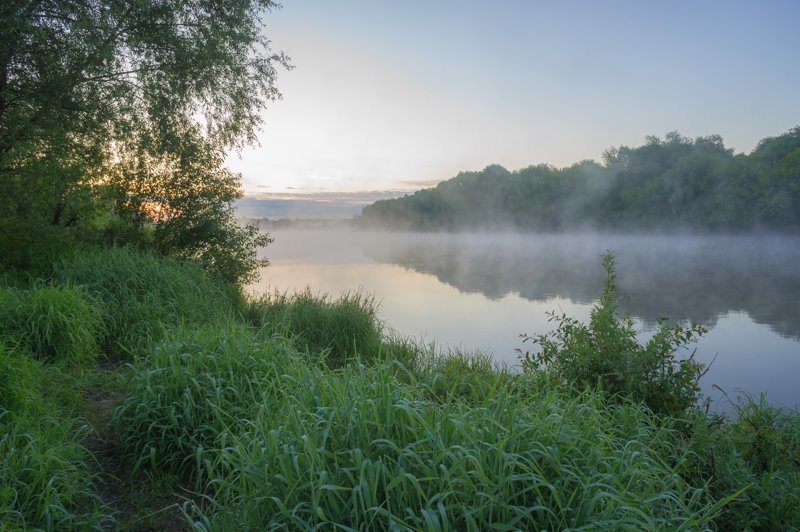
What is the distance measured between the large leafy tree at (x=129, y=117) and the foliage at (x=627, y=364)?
331 inches

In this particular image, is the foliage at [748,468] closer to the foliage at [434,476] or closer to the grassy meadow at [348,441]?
the grassy meadow at [348,441]

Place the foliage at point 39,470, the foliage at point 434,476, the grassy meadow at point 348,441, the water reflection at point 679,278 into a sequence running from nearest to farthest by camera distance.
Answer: the foliage at point 434,476 < the grassy meadow at point 348,441 < the foliage at point 39,470 < the water reflection at point 679,278

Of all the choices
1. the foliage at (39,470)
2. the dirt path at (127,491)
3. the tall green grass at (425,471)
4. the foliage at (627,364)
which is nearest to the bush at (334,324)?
the foliage at (627,364)

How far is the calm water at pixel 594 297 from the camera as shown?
11248 mm

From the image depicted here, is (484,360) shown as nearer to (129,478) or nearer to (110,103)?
(129,478)

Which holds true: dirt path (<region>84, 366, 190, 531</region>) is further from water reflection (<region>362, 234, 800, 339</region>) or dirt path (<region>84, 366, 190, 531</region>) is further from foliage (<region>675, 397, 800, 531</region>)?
water reflection (<region>362, 234, 800, 339</region>)

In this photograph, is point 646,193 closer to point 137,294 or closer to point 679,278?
point 679,278

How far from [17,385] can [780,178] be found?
52.3 metres

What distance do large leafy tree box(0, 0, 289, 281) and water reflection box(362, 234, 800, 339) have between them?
37.8 feet

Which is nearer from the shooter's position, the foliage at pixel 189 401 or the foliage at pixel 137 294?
the foliage at pixel 189 401

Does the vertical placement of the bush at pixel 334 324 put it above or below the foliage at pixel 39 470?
below

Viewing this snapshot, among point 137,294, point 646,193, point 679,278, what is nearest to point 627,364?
point 137,294

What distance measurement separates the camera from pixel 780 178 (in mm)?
42562

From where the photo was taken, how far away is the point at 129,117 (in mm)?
10633
